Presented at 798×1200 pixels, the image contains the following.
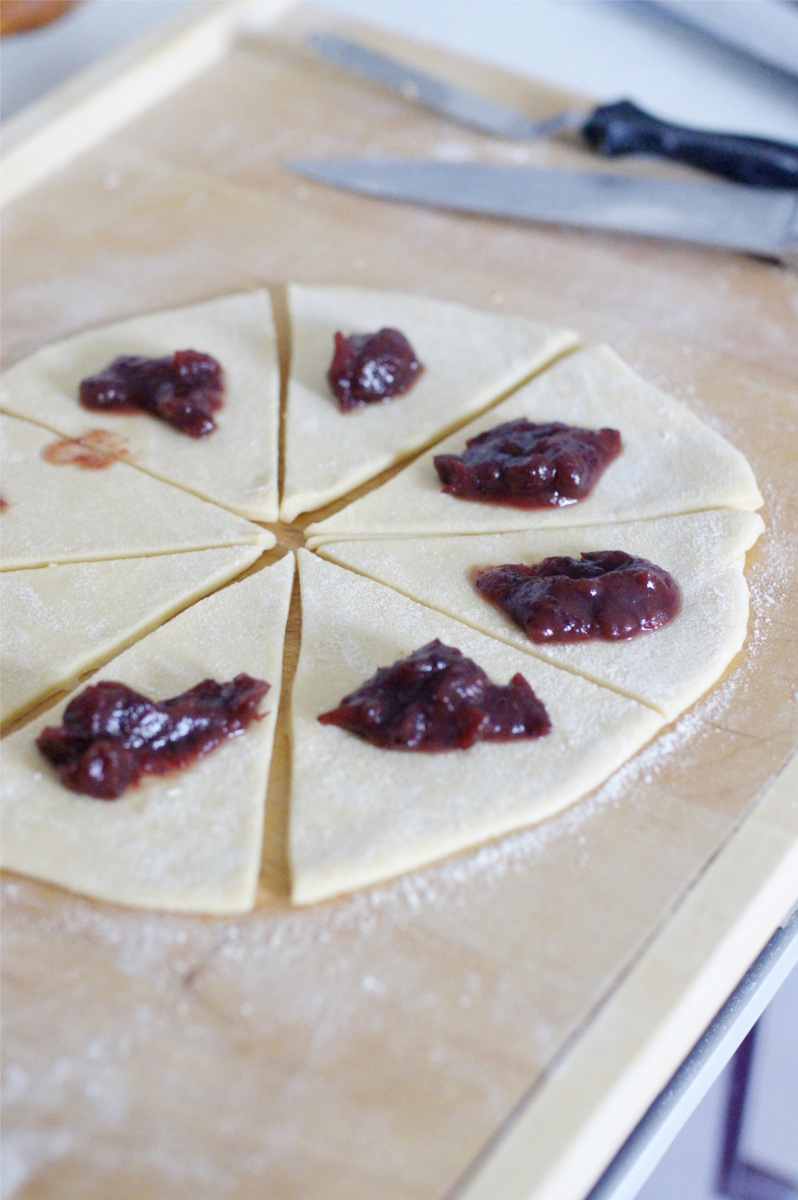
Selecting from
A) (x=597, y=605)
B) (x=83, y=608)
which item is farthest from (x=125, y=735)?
(x=597, y=605)

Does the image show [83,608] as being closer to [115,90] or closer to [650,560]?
[650,560]

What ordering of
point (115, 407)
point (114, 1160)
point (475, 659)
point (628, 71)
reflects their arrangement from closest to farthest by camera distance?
point (114, 1160)
point (475, 659)
point (115, 407)
point (628, 71)

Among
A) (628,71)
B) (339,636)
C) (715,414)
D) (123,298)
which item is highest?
(628,71)

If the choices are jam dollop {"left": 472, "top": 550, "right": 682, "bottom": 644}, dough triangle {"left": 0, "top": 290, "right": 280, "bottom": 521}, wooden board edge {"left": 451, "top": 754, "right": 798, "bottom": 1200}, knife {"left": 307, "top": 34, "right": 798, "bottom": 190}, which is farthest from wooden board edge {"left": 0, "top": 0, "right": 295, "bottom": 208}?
wooden board edge {"left": 451, "top": 754, "right": 798, "bottom": 1200}

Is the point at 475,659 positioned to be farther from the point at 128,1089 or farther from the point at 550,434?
the point at 128,1089

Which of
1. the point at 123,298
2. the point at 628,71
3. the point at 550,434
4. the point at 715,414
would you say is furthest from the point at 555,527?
the point at 628,71
